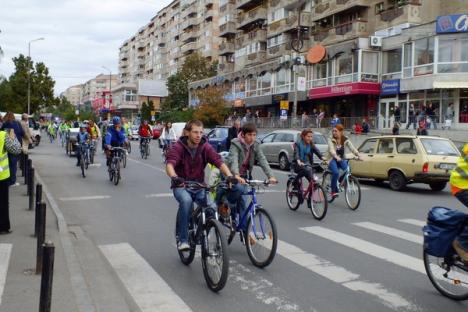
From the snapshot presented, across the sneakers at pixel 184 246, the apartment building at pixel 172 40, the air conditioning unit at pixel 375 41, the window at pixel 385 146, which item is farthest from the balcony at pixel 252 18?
the sneakers at pixel 184 246

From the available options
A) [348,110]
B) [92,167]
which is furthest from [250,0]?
[92,167]

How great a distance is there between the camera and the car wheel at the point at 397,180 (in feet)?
47.2

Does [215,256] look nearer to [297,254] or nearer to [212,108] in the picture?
[297,254]

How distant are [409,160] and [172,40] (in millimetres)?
105084

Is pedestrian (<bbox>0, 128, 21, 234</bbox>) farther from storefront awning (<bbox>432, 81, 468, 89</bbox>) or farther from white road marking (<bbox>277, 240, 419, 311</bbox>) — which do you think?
storefront awning (<bbox>432, 81, 468, 89</bbox>)

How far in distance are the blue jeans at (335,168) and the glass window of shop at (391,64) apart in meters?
29.0

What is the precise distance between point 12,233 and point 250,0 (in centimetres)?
5932

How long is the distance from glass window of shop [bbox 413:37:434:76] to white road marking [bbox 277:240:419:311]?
99.8ft

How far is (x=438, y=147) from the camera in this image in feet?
46.8

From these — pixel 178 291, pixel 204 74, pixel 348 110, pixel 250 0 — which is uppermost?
pixel 250 0

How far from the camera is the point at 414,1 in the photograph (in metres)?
39.5

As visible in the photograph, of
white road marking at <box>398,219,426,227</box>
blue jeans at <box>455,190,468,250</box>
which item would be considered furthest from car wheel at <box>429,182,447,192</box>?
blue jeans at <box>455,190,468,250</box>

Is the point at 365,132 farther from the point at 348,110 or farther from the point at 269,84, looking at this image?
the point at 269,84

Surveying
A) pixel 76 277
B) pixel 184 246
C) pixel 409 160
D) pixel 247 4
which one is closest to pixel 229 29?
pixel 247 4
